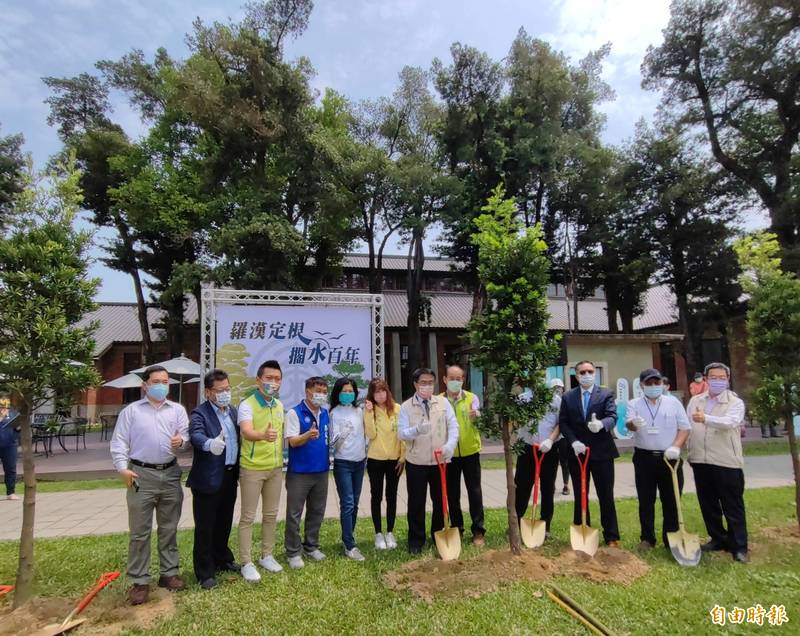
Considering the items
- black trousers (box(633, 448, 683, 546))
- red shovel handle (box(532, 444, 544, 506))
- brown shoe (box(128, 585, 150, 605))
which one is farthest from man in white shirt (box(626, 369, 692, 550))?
brown shoe (box(128, 585, 150, 605))

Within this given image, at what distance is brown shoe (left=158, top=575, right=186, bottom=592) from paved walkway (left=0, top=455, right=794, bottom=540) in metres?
2.51

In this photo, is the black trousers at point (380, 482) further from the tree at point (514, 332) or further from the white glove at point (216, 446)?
the white glove at point (216, 446)

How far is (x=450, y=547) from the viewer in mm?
4809

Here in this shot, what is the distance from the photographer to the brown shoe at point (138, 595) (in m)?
3.93

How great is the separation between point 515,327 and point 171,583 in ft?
12.7

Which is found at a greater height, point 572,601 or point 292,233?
point 292,233

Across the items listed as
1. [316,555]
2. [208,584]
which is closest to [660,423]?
[316,555]

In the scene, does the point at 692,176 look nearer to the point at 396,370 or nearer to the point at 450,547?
the point at 396,370

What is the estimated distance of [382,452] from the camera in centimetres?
521

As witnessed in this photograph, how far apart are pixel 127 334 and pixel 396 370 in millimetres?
14894

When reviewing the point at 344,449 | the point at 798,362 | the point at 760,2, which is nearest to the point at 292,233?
the point at 344,449

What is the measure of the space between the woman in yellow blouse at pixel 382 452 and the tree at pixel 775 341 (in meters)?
4.23

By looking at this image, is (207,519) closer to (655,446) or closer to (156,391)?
(156,391)

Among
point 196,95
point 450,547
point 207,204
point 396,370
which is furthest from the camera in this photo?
point 396,370
